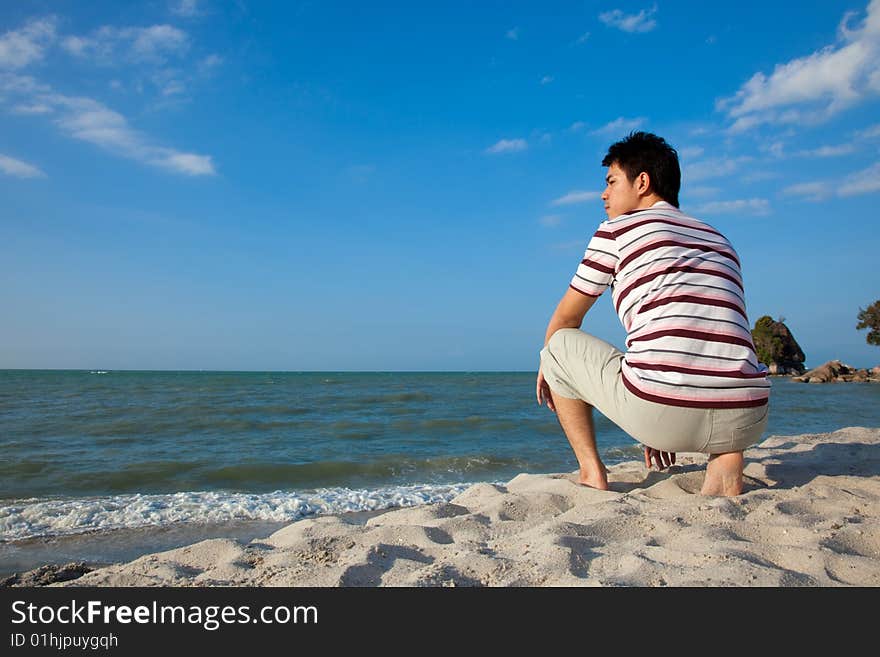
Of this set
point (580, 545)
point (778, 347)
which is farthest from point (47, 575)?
point (778, 347)

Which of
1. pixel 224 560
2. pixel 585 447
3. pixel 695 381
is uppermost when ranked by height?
pixel 695 381

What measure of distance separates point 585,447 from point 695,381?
2.96 ft

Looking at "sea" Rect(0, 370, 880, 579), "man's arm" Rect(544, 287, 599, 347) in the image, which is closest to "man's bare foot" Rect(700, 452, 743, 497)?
"man's arm" Rect(544, 287, 599, 347)

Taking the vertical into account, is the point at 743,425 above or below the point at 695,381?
below

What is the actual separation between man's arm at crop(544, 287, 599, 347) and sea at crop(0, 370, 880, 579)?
2029 millimetres

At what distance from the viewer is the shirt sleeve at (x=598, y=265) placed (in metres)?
2.62

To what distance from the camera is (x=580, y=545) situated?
2.19 meters

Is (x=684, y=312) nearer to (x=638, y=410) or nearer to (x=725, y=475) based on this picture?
(x=638, y=410)

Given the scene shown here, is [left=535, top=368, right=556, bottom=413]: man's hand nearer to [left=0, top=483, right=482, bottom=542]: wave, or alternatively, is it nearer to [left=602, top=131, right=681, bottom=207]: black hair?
[left=602, top=131, right=681, bottom=207]: black hair

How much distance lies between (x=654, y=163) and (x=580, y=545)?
1748 mm
